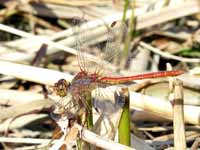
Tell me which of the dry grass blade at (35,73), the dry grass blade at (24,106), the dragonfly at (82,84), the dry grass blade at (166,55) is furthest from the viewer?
the dry grass blade at (166,55)

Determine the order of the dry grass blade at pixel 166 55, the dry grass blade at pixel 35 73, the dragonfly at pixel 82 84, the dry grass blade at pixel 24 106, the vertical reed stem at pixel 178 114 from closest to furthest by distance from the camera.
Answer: the vertical reed stem at pixel 178 114 → the dragonfly at pixel 82 84 → the dry grass blade at pixel 35 73 → the dry grass blade at pixel 24 106 → the dry grass blade at pixel 166 55

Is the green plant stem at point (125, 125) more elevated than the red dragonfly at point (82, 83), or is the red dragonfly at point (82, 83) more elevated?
the red dragonfly at point (82, 83)

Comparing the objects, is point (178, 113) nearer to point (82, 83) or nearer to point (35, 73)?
point (82, 83)

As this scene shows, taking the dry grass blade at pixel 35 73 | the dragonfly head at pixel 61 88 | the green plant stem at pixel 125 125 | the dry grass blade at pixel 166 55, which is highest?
the dry grass blade at pixel 166 55

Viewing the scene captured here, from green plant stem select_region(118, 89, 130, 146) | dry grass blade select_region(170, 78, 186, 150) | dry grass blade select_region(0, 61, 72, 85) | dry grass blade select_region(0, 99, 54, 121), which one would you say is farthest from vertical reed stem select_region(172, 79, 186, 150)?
dry grass blade select_region(0, 99, 54, 121)

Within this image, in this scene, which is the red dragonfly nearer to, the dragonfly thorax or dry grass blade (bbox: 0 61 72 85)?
the dragonfly thorax

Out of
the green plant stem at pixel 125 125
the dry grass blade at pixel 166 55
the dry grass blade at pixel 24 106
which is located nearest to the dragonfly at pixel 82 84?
the green plant stem at pixel 125 125

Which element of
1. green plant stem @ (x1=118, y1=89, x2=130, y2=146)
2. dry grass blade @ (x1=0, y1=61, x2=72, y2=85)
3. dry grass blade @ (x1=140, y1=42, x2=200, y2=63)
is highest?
dry grass blade @ (x1=140, y1=42, x2=200, y2=63)

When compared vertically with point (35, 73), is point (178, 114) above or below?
below

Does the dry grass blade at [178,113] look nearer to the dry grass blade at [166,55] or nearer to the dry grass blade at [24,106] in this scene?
the dry grass blade at [24,106]

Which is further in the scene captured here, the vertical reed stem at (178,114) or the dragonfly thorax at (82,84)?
the dragonfly thorax at (82,84)

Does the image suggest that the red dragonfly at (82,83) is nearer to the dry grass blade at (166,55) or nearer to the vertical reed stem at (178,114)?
the vertical reed stem at (178,114)

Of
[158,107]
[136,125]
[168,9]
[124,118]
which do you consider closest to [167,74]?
[158,107]

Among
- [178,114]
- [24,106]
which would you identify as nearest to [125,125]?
[178,114]
